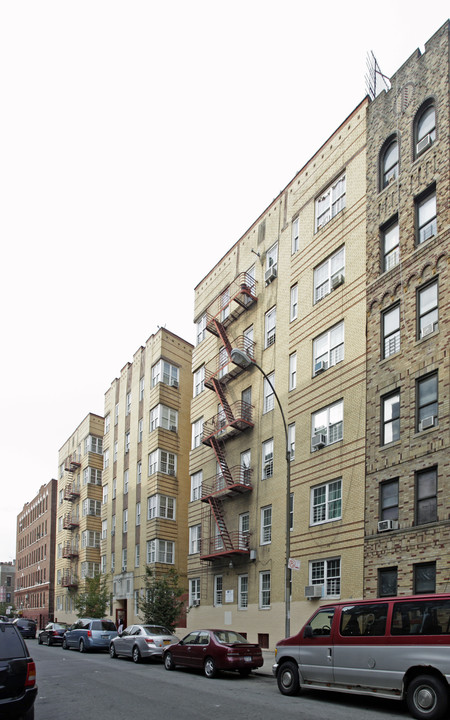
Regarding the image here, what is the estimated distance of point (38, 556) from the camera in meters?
77.6

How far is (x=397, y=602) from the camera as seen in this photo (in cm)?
1270

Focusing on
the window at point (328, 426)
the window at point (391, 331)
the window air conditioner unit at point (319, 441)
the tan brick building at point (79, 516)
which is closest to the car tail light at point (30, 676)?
the window at point (391, 331)

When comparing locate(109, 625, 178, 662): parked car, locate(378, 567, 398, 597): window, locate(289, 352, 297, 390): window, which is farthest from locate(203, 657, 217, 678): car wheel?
locate(289, 352, 297, 390): window

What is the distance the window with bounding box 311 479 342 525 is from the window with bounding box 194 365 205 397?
13577 mm

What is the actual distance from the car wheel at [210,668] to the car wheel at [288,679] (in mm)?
3568

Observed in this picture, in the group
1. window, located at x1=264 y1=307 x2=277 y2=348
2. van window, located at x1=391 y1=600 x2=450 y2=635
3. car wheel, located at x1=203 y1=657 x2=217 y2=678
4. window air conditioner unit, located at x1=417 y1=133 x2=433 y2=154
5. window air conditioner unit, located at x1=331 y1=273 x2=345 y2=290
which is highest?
window air conditioner unit, located at x1=417 y1=133 x2=433 y2=154

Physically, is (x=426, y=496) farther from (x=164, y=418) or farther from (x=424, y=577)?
(x=164, y=418)

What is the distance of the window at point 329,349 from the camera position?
25328 mm

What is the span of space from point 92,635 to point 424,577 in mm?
17673

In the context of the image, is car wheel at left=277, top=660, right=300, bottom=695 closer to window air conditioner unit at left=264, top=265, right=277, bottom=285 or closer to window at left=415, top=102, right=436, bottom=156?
window at left=415, top=102, right=436, bottom=156

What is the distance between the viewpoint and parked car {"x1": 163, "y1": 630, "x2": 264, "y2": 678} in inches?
713

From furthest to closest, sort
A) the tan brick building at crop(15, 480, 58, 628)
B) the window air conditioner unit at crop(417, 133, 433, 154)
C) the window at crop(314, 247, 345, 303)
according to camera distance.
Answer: the tan brick building at crop(15, 480, 58, 628) → the window at crop(314, 247, 345, 303) → the window air conditioner unit at crop(417, 133, 433, 154)

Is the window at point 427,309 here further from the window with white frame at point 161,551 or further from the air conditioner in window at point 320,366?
the window with white frame at point 161,551

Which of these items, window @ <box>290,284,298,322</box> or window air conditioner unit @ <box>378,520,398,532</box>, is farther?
window @ <box>290,284,298,322</box>
